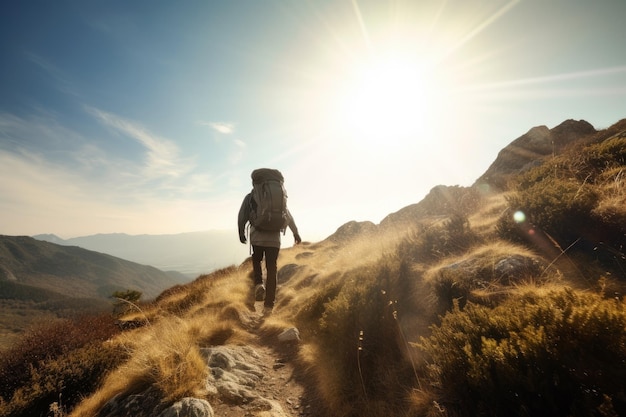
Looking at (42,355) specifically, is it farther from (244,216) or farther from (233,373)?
(233,373)

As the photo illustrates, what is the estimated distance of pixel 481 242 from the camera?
6.58 meters

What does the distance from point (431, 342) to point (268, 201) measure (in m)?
4.99

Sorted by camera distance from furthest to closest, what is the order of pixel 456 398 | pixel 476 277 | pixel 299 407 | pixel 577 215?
pixel 577 215
pixel 476 277
pixel 299 407
pixel 456 398

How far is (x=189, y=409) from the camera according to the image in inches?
126

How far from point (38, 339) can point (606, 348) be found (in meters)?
11.4

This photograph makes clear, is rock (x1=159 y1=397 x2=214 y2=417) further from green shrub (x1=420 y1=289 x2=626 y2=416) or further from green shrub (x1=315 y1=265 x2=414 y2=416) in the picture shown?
green shrub (x1=420 y1=289 x2=626 y2=416)

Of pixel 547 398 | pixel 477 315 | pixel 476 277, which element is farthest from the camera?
pixel 476 277

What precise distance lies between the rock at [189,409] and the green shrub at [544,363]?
8.81ft

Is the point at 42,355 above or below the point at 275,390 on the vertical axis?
above

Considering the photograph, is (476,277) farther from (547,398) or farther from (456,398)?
(547,398)

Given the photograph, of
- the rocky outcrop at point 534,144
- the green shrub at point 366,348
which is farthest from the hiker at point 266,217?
the rocky outcrop at point 534,144

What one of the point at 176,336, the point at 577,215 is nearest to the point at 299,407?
the point at 176,336

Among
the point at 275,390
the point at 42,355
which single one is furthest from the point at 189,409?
the point at 42,355

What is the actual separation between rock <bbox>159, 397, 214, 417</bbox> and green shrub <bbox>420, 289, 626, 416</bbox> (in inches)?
106
